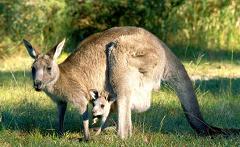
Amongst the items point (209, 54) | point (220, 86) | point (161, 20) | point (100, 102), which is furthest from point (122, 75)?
point (161, 20)

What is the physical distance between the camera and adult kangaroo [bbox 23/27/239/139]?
21.4ft

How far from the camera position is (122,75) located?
256 inches

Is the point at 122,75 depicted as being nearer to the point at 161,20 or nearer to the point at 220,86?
the point at 220,86

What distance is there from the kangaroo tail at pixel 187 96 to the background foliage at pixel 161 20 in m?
8.20

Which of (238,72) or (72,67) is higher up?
(72,67)

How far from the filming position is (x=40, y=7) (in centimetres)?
1457

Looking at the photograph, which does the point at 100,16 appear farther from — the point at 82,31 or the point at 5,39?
the point at 5,39

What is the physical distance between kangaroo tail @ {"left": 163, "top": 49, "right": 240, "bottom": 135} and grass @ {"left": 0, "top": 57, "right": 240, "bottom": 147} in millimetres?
102

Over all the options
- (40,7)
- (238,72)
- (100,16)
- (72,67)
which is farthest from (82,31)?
(72,67)

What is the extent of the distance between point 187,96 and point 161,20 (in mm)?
9193

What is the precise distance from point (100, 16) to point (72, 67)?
9.20m

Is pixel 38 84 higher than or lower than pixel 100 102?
higher

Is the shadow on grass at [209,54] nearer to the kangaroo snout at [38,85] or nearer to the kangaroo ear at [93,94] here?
the kangaroo ear at [93,94]

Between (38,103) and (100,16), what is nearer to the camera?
(38,103)
